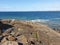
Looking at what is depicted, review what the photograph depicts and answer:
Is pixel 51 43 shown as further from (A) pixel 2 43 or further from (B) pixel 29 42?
(A) pixel 2 43

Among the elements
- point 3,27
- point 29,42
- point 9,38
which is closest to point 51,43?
point 29,42

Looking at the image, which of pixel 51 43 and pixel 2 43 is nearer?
pixel 2 43

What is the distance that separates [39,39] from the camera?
12.0 meters

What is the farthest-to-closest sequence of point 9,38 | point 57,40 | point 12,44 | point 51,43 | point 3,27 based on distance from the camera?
point 3,27 < point 57,40 < point 51,43 < point 9,38 < point 12,44

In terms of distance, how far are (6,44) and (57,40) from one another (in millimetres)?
3645

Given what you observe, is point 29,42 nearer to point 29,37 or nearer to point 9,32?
point 29,37

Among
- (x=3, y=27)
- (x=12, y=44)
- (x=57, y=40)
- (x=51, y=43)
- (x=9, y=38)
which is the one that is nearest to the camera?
(x=12, y=44)

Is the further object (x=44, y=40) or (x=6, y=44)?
(x=44, y=40)

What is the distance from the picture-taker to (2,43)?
1041 cm

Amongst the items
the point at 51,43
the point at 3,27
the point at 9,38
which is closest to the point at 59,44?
the point at 51,43

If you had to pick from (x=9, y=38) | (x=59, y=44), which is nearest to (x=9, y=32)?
(x=9, y=38)

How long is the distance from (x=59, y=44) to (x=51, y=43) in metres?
0.45

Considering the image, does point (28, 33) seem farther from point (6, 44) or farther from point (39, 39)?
point (6, 44)

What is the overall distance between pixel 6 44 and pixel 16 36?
1.93 metres
